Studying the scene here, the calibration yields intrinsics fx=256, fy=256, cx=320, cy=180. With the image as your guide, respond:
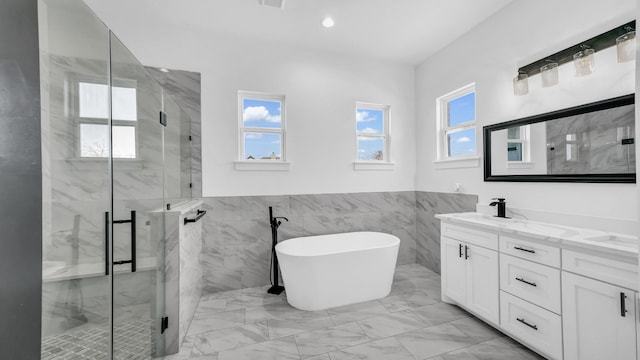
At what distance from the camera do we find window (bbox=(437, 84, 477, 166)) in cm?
305

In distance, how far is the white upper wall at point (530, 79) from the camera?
178 centimetres

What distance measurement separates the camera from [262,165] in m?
3.12

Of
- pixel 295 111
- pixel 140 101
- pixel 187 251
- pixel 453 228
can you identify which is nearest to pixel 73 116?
pixel 140 101

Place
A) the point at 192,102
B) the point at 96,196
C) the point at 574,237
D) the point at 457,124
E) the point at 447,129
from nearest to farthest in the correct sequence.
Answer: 1. the point at 96,196
2. the point at 574,237
3. the point at 192,102
4. the point at 457,124
5. the point at 447,129

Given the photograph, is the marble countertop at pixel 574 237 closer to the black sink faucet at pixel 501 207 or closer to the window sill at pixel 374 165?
the black sink faucet at pixel 501 207

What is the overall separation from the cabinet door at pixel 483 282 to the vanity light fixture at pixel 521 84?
1.48 metres

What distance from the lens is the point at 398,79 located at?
3.73 m

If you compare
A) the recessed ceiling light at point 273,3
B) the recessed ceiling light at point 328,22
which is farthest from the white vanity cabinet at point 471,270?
the recessed ceiling light at point 273,3

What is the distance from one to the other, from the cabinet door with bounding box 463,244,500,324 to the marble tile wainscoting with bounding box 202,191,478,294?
84 centimetres

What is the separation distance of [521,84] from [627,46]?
2.35ft

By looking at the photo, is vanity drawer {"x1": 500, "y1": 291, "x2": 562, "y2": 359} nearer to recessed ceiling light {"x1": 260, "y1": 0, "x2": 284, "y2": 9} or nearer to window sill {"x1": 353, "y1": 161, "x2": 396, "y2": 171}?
window sill {"x1": 353, "y1": 161, "x2": 396, "y2": 171}

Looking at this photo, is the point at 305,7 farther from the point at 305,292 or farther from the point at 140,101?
the point at 305,292

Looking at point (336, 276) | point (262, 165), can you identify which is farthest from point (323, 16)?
point (336, 276)

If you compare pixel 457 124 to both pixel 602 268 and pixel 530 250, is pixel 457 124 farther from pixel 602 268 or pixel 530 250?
pixel 602 268
